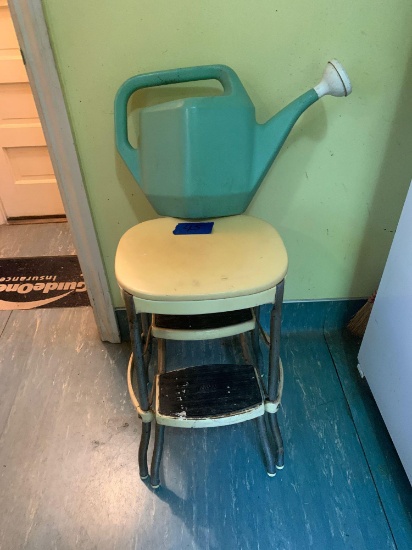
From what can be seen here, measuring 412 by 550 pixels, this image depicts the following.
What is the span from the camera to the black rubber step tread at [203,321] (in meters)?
0.90

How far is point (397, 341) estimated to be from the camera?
897 millimetres

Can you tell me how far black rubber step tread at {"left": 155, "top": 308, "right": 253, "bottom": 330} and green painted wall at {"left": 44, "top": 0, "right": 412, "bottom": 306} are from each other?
33cm

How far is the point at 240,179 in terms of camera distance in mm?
860

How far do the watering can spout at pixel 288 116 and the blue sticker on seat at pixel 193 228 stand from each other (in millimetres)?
153

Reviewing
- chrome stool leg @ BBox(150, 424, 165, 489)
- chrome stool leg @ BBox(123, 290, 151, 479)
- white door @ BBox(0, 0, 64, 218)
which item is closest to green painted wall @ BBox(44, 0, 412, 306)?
chrome stool leg @ BBox(123, 290, 151, 479)

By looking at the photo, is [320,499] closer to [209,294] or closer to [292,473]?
[292,473]

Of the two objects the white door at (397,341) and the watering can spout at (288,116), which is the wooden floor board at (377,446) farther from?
the watering can spout at (288,116)

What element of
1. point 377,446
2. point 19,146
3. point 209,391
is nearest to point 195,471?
point 209,391

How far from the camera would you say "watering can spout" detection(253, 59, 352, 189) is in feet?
2.65

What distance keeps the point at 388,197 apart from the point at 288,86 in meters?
0.44

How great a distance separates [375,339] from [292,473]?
0.40 metres

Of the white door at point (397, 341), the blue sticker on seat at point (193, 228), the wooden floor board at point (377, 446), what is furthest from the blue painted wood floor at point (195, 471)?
the blue sticker on seat at point (193, 228)

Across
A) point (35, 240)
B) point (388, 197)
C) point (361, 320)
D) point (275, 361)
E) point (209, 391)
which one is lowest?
point (35, 240)

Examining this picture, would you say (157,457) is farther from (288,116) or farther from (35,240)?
(35,240)
